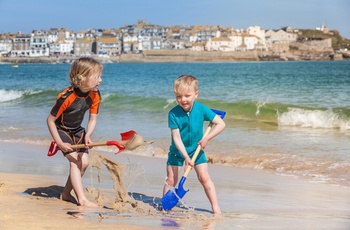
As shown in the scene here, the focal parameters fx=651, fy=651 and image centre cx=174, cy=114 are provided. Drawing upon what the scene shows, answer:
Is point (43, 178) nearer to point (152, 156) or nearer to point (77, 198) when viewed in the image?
point (77, 198)

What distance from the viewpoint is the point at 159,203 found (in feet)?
15.5

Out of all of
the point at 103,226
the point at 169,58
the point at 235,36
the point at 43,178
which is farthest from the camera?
the point at 235,36

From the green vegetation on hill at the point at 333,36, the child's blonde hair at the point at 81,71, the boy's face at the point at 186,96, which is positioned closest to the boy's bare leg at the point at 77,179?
the child's blonde hair at the point at 81,71

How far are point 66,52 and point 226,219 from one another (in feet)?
430

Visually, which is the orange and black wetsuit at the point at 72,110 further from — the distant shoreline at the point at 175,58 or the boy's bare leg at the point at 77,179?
the distant shoreline at the point at 175,58

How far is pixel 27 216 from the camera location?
3.86 m

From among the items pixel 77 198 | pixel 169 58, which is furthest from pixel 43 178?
pixel 169 58

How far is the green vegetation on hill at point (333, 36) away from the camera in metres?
149

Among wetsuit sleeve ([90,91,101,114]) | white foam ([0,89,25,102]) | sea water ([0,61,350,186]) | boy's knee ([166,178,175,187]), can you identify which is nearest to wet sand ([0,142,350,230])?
boy's knee ([166,178,175,187])

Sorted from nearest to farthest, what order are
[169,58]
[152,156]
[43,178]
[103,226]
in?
[103,226]
[43,178]
[152,156]
[169,58]

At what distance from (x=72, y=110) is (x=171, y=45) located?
13113 centimetres

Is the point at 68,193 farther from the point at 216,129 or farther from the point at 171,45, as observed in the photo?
the point at 171,45

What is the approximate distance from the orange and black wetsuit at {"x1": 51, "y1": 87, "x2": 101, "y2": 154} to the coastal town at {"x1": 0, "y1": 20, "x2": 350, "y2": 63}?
11269cm

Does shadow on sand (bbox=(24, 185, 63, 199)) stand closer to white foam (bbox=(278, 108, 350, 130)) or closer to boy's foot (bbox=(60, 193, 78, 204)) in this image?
boy's foot (bbox=(60, 193, 78, 204))
